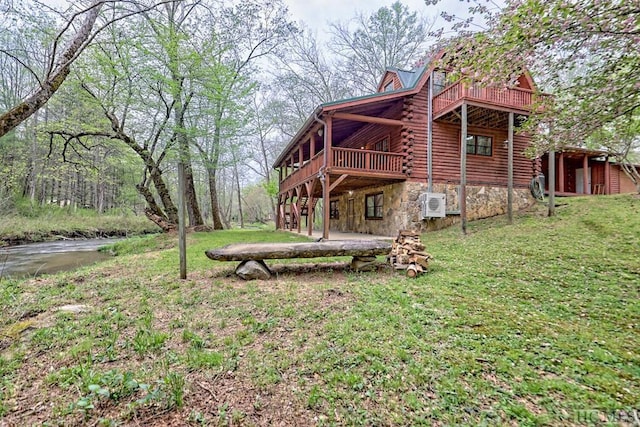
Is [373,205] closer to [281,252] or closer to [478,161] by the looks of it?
[478,161]

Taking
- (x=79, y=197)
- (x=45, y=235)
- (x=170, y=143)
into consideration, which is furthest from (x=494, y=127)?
Answer: (x=79, y=197)

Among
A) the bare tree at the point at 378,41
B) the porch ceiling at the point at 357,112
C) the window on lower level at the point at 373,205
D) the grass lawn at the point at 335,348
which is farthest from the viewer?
the bare tree at the point at 378,41

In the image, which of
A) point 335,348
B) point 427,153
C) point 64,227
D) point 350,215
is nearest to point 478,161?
point 427,153

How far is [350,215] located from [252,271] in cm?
1016

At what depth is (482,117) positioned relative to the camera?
404 inches

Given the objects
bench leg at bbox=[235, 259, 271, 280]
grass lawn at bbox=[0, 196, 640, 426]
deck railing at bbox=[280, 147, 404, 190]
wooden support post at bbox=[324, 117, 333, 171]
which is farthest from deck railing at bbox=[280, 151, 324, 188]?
grass lawn at bbox=[0, 196, 640, 426]

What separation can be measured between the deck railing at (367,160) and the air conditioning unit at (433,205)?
4.30 feet

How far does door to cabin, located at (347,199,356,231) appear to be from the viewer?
46.0 ft

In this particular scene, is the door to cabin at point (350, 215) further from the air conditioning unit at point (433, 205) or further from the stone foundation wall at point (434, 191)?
the air conditioning unit at point (433, 205)

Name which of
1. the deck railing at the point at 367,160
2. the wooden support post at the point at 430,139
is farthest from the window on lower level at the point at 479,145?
the deck railing at the point at 367,160

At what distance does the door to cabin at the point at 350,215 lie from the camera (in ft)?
46.0

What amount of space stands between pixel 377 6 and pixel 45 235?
20.9 m

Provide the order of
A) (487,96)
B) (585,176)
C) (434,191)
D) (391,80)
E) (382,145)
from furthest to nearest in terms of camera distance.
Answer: (585,176) < (391,80) < (382,145) < (434,191) < (487,96)

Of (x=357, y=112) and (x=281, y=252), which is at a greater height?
(x=357, y=112)
